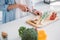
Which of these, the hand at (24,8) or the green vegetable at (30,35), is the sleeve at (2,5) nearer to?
the hand at (24,8)

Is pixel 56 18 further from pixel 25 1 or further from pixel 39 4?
pixel 39 4

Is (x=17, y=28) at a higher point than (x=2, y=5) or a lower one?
lower

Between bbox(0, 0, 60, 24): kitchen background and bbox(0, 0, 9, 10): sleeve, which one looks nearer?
bbox(0, 0, 9, 10): sleeve

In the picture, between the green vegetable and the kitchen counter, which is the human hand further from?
the green vegetable

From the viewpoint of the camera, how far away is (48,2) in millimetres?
1782

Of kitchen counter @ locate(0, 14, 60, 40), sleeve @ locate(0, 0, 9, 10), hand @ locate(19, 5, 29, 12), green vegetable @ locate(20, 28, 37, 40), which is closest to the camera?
green vegetable @ locate(20, 28, 37, 40)

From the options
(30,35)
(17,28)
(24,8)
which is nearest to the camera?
(30,35)

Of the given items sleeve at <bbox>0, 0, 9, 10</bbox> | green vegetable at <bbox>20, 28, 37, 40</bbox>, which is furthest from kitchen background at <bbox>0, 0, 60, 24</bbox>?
green vegetable at <bbox>20, 28, 37, 40</bbox>

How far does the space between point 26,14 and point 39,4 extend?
411mm

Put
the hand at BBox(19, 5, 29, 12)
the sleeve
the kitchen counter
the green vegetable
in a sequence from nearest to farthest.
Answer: the green vegetable, the kitchen counter, the sleeve, the hand at BBox(19, 5, 29, 12)

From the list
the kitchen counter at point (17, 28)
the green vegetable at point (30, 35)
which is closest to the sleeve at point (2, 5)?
the kitchen counter at point (17, 28)

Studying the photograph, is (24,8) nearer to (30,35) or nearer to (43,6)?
(43,6)

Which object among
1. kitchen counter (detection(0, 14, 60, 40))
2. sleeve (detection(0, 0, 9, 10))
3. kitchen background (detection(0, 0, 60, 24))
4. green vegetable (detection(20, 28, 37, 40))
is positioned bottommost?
kitchen counter (detection(0, 14, 60, 40))

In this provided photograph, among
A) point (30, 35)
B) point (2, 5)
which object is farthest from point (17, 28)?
point (30, 35)
